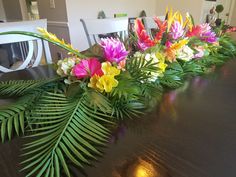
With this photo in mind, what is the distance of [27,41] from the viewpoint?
1.23m

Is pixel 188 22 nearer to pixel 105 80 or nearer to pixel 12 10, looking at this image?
pixel 105 80

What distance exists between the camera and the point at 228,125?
1.79 ft

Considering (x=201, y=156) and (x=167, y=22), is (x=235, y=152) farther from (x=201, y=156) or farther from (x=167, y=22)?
(x=167, y=22)

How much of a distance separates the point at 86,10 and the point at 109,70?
2139 mm

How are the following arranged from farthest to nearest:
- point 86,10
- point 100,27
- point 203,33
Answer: point 86,10 → point 100,27 → point 203,33

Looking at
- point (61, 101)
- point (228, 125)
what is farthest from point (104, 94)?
point (228, 125)

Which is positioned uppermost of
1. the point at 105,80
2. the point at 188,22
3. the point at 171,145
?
the point at 188,22

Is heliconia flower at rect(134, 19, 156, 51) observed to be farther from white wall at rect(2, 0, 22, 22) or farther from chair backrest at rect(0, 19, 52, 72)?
Answer: white wall at rect(2, 0, 22, 22)

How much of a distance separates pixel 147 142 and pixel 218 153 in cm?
15

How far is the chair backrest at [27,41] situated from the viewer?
3.77 feet

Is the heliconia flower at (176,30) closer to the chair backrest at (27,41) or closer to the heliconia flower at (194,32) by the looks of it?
the heliconia flower at (194,32)

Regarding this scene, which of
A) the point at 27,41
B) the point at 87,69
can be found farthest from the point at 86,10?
the point at 87,69

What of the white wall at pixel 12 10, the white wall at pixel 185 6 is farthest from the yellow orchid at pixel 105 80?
the white wall at pixel 12 10

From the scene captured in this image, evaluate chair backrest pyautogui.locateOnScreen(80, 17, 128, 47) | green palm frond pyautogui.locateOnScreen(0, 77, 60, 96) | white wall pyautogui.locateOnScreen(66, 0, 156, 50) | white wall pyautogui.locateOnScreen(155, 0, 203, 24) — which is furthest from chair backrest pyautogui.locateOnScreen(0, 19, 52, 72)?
white wall pyautogui.locateOnScreen(155, 0, 203, 24)
